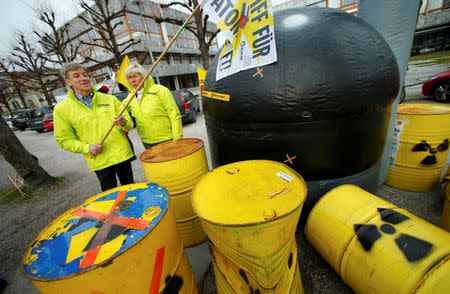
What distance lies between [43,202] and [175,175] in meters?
4.54

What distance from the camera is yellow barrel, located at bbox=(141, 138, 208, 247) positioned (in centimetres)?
227

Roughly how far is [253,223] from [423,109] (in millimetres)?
3369

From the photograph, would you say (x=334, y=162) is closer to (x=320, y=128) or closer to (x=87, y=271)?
(x=320, y=128)

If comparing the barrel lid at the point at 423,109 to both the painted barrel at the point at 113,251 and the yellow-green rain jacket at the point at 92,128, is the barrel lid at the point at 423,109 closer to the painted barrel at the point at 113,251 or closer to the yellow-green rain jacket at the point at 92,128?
the painted barrel at the point at 113,251

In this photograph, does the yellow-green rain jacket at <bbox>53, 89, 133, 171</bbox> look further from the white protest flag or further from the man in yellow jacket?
the white protest flag

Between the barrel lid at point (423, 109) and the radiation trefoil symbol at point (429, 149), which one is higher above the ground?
the barrel lid at point (423, 109)

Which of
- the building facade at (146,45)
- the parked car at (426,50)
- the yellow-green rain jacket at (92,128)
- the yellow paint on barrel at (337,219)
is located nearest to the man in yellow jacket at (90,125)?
the yellow-green rain jacket at (92,128)

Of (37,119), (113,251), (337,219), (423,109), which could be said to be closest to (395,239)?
(337,219)

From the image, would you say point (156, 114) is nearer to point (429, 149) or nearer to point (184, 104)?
point (429, 149)

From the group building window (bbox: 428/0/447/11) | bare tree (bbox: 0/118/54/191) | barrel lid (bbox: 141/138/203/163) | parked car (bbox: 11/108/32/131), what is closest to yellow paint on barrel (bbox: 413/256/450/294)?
barrel lid (bbox: 141/138/203/163)

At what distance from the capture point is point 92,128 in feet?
8.48

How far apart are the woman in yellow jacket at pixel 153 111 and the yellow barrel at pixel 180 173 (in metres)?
0.51

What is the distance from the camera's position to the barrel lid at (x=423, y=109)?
2732 millimetres

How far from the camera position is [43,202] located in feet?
15.8
